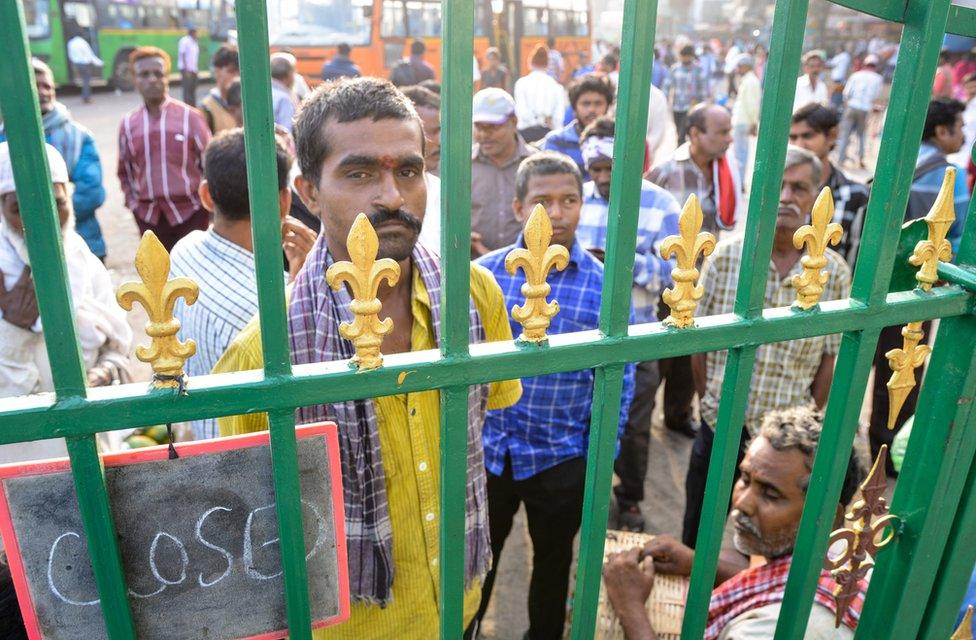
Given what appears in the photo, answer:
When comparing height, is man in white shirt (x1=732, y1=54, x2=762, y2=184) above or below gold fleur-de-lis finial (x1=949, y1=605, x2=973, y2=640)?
above

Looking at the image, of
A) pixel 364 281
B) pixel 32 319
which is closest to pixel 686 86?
pixel 32 319

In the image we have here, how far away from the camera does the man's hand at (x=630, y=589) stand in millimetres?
1904

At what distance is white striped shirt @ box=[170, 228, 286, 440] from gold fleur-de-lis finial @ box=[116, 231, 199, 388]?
1245 mm

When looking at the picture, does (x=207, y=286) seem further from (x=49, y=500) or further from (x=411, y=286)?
(x=49, y=500)

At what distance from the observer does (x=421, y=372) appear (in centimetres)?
95

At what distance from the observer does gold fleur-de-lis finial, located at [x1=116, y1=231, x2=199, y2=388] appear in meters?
0.78

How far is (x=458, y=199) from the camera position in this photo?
90 centimetres

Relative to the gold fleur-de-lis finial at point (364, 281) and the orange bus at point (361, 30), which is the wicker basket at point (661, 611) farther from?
the orange bus at point (361, 30)

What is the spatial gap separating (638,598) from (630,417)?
153 centimetres

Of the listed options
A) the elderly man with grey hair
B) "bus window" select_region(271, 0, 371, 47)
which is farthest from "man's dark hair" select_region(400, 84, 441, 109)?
"bus window" select_region(271, 0, 371, 47)

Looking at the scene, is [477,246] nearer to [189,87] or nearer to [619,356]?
[619,356]

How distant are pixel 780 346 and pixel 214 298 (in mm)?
2041

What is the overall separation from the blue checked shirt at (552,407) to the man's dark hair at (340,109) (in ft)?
3.32

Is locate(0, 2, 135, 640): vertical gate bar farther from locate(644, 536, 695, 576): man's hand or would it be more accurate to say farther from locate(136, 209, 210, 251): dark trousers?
locate(136, 209, 210, 251): dark trousers
